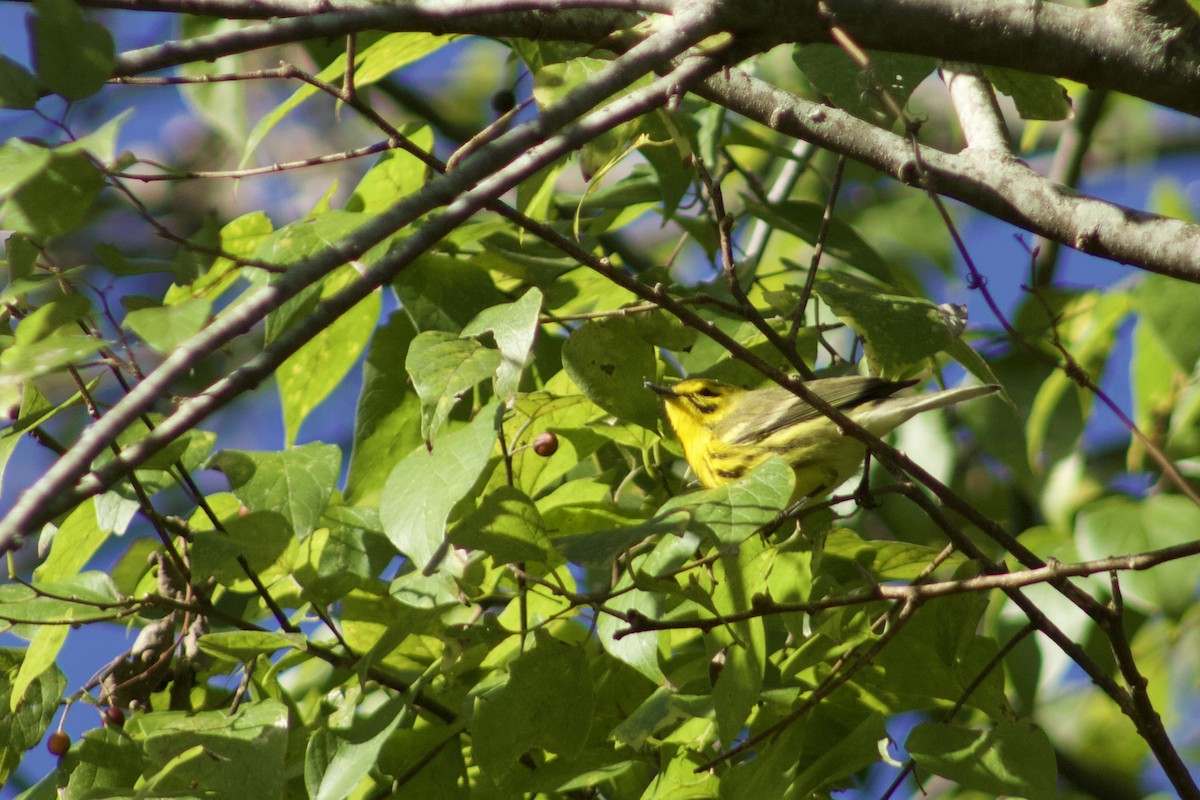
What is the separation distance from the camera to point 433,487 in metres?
1.53

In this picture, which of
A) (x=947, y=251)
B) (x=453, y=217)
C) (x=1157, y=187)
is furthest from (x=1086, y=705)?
(x=453, y=217)

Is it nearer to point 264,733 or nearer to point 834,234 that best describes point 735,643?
point 264,733

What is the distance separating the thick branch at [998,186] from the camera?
4.94 ft

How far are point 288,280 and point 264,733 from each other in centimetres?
82

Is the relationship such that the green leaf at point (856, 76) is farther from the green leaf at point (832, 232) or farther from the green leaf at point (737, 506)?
the green leaf at point (737, 506)

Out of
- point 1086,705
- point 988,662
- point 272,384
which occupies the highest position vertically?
point 272,384

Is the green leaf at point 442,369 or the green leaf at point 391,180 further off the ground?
the green leaf at point 391,180

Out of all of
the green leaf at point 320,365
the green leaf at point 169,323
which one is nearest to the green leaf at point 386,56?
the green leaf at point 320,365

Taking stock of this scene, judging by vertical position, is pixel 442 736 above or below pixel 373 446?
below

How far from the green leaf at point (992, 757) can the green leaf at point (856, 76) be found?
950 millimetres

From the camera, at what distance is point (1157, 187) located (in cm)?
291

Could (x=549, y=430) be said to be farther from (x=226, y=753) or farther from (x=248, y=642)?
(x=226, y=753)

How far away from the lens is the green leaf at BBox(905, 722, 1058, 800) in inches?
62.2

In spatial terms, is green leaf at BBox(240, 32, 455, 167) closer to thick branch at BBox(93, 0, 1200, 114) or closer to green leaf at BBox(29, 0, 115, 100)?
thick branch at BBox(93, 0, 1200, 114)
